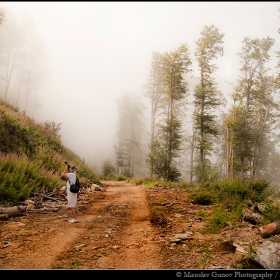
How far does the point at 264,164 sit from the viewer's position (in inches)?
1416

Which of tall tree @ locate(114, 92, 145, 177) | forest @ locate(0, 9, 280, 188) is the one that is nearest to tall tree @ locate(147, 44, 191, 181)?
forest @ locate(0, 9, 280, 188)

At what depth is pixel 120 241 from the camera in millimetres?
4621

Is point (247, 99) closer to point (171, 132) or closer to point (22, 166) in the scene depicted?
point (171, 132)

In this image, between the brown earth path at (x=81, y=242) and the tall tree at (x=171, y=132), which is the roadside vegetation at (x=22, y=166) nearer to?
the brown earth path at (x=81, y=242)

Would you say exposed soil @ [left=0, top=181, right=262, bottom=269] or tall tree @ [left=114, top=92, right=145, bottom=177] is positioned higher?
tall tree @ [left=114, top=92, right=145, bottom=177]

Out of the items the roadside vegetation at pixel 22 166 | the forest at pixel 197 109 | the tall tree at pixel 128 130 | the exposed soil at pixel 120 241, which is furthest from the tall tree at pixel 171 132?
the tall tree at pixel 128 130

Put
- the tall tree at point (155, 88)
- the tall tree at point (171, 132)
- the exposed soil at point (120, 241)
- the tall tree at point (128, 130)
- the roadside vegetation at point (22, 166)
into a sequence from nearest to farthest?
the exposed soil at point (120, 241), the roadside vegetation at point (22, 166), the tall tree at point (171, 132), the tall tree at point (155, 88), the tall tree at point (128, 130)

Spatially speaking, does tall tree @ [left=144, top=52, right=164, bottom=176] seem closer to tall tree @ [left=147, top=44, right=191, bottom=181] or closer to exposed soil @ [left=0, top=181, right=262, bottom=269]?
tall tree @ [left=147, top=44, right=191, bottom=181]

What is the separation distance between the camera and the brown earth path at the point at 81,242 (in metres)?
3.51

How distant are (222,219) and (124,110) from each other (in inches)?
1442

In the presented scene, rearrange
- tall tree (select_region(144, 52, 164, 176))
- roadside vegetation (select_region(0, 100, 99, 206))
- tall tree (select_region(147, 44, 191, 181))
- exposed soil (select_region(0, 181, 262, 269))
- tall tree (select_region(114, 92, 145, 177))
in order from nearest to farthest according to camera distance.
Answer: exposed soil (select_region(0, 181, 262, 269)), roadside vegetation (select_region(0, 100, 99, 206)), tall tree (select_region(147, 44, 191, 181)), tall tree (select_region(144, 52, 164, 176)), tall tree (select_region(114, 92, 145, 177))

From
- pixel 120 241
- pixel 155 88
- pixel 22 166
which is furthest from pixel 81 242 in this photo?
pixel 155 88

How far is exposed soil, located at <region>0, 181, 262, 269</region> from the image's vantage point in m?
3.50

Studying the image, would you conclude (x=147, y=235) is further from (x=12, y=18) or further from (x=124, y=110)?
(x=12, y=18)
